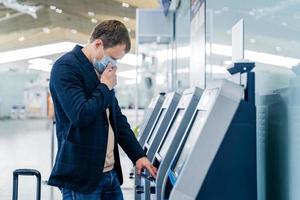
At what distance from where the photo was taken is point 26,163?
815 centimetres

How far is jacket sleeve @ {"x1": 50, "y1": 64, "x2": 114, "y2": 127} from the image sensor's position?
178cm

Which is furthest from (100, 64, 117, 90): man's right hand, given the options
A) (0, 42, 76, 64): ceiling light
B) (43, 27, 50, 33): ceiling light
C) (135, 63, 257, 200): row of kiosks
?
(43, 27, 50, 33): ceiling light

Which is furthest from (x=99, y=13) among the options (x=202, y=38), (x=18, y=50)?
(x=202, y=38)

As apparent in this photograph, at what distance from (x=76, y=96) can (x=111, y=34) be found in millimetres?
311

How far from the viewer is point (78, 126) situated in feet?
5.95

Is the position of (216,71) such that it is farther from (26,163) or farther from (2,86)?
(2,86)

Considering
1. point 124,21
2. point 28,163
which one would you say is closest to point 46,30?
point 28,163

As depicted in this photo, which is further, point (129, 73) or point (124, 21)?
point (129, 73)

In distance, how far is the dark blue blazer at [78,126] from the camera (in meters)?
1.82

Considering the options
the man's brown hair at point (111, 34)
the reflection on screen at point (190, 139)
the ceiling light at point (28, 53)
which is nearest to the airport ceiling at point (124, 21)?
the ceiling light at point (28, 53)

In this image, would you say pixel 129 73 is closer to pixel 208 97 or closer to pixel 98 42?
pixel 98 42

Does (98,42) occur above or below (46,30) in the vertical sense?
below

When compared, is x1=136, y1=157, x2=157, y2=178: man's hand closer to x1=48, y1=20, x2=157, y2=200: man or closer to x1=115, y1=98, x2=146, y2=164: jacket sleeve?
x1=115, y1=98, x2=146, y2=164: jacket sleeve

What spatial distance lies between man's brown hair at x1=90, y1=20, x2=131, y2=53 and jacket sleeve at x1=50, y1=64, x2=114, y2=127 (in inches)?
7.0
